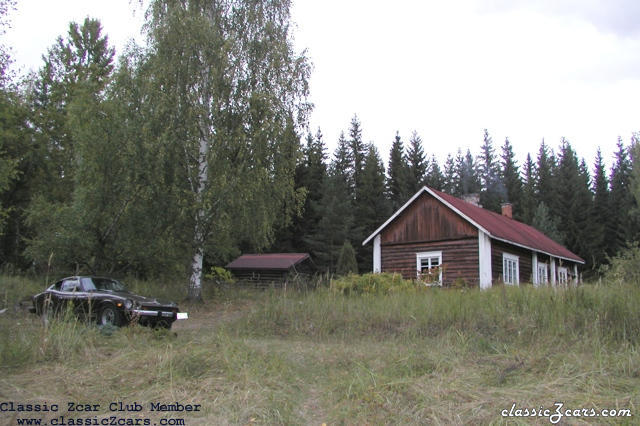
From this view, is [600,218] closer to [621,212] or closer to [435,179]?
[621,212]

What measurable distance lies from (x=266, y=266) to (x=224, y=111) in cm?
1970

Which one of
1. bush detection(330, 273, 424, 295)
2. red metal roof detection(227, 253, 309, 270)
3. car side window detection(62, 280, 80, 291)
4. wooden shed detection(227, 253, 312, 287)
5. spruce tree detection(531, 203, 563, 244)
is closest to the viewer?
car side window detection(62, 280, 80, 291)

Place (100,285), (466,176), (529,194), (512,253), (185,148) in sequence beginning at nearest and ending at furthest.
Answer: (100,285)
(185,148)
(512,253)
(529,194)
(466,176)

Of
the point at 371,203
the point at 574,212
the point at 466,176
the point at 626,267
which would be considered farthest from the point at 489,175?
the point at 626,267

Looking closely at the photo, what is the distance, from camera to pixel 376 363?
22.3 ft

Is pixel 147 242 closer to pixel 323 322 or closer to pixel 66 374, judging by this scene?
pixel 323 322

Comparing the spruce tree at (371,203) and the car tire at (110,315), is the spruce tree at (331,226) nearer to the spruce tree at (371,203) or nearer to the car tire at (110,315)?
the spruce tree at (371,203)

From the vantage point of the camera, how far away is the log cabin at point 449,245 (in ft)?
68.8

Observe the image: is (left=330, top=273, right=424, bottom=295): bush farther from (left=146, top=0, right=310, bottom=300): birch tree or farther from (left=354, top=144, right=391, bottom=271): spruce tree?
(left=354, top=144, right=391, bottom=271): spruce tree

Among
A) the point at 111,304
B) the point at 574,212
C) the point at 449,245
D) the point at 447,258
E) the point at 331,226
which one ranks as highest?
the point at 574,212

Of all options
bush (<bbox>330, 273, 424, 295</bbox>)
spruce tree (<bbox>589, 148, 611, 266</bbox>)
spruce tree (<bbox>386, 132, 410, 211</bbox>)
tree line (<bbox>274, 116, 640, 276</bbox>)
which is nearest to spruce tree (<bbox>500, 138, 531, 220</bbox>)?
tree line (<bbox>274, 116, 640, 276</bbox>)

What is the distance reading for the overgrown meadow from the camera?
194 inches

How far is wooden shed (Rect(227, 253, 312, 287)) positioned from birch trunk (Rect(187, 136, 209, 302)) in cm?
1595

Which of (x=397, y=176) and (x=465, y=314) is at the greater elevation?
(x=397, y=176)
